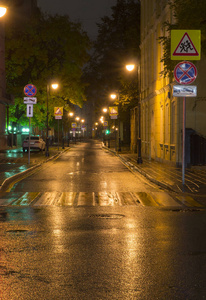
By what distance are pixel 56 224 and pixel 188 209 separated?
11.4ft

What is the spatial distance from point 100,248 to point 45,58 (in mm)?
40606

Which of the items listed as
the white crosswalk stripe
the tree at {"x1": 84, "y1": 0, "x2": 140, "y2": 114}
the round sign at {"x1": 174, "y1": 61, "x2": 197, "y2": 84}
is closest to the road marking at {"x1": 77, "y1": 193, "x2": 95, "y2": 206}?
the white crosswalk stripe

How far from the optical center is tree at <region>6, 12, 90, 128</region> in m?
45.0

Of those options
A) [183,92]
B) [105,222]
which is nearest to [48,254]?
[105,222]

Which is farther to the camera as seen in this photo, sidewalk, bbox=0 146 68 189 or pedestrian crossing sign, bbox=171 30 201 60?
sidewalk, bbox=0 146 68 189

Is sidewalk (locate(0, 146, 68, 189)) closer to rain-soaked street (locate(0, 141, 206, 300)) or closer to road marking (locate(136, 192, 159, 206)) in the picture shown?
road marking (locate(136, 192, 159, 206))

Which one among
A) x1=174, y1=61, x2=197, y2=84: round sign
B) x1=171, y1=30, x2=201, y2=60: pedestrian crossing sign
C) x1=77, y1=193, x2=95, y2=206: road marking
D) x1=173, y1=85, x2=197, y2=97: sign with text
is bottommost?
x1=77, y1=193, x2=95, y2=206: road marking

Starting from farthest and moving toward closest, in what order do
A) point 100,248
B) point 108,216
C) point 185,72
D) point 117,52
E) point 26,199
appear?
1. point 117,52
2. point 185,72
3. point 26,199
4. point 108,216
5. point 100,248

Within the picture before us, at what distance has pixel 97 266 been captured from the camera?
18.9 feet

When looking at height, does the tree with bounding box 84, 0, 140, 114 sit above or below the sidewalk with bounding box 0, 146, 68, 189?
above

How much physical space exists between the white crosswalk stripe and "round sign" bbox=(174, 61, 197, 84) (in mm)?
3620

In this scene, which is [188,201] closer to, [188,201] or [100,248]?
[188,201]

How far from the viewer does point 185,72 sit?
13.9 metres

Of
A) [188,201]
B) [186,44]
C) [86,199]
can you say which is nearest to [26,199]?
[86,199]
